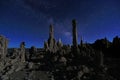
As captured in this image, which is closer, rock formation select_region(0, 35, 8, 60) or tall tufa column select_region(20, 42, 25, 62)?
tall tufa column select_region(20, 42, 25, 62)

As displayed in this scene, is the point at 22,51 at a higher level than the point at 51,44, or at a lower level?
lower

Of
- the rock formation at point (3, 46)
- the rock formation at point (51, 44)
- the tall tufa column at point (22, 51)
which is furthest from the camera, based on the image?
the rock formation at point (51, 44)

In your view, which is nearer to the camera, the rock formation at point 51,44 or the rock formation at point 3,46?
the rock formation at point 3,46

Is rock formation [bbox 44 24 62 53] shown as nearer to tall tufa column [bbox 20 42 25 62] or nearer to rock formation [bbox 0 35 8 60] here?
tall tufa column [bbox 20 42 25 62]

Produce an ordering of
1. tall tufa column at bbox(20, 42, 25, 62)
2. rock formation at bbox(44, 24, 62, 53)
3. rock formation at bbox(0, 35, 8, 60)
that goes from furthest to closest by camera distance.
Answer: rock formation at bbox(44, 24, 62, 53)
rock formation at bbox(0, 35, 8, 60)
tall tufa column at bbox(20, 42, 25, 62)

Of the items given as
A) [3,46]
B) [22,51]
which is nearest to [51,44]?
[22,51]

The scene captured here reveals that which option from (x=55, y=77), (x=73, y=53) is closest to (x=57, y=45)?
(x=73, y=53)

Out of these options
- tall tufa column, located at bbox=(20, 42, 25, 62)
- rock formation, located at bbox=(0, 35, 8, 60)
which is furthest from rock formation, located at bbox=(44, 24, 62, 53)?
rock formation, located at bbox=(0, 35, 8, 60)

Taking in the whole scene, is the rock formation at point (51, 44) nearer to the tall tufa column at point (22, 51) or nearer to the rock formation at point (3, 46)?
the tall tufa column at point (22, 51)

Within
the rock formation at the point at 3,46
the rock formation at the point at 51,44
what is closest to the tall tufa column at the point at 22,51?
the rock formation at the point at 3,46

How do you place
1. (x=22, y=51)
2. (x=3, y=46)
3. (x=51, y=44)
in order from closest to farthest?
(x=22, y=51) → (x=3, y=46) → (x=51, y=44)

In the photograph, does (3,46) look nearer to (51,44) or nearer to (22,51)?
(22,51)

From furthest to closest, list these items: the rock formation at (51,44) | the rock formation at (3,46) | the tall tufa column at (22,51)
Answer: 1. the rock formation at (51,44)
2. the rock formation at (3,46)
3. the tall tufa column at (22,51)

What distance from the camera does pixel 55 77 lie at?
5303cm
